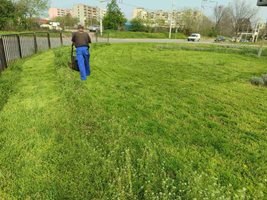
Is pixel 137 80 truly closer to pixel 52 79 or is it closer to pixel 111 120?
pixel 52 79

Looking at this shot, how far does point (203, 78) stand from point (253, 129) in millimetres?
4081

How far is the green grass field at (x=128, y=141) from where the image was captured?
224 centimetres

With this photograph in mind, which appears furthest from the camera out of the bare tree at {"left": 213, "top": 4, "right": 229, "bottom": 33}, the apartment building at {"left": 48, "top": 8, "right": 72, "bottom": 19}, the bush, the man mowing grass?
the apartment building at {"left": 48, "top": 8, "right": 72, "bottom": 19}

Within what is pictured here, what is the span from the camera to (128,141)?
314 centimetres

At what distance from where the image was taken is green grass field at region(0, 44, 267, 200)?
2244mm

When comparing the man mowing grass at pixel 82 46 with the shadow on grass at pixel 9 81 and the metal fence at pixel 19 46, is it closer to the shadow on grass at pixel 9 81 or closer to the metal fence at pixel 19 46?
the shadow on grass at pixel 9 81

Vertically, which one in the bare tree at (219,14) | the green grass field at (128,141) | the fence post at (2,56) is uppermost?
the bare tree at (219,14)

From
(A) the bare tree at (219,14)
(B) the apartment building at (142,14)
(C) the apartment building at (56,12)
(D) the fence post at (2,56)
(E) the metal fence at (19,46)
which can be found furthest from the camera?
(C) the apartment building at (56,12)

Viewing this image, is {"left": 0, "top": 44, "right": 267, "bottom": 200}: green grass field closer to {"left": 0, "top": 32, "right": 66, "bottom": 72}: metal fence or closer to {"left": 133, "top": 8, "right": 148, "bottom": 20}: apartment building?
{"left": 0, "top": 32, "right": 66, "bottom": 72}: metal fence

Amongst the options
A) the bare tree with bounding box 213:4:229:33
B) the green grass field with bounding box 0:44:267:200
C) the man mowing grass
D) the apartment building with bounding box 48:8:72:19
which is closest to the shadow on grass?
the green grass field with bounding box 0:44:267:200

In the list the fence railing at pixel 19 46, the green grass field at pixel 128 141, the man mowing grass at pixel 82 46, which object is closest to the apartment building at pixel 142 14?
the fence railing at pixel 19 46

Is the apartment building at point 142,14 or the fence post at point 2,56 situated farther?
the apartment building at point 142,14

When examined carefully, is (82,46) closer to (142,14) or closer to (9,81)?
(9,81)

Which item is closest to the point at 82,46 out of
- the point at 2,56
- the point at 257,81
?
the point at 2,56
